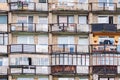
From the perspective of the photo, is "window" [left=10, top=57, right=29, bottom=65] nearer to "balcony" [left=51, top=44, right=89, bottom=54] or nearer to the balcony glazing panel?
"balcony" [left=51, top=44, right=89, bottom=54]

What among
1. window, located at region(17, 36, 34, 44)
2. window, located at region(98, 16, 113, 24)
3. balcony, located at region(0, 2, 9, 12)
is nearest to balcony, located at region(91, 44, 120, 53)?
window, located at region(98, 16, 113, 24)

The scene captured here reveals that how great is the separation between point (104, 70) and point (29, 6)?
10.1 m

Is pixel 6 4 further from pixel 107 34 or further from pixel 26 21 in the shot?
pixel 107 34

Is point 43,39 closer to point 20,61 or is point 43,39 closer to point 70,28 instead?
point 70,28

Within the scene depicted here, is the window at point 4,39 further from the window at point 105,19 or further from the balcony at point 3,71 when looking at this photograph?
the window at point 105,19

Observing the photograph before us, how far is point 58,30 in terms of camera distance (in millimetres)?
59000

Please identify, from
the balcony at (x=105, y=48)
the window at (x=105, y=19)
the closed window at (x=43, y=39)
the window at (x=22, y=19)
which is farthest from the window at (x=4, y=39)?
the window at (x=105, y=19)

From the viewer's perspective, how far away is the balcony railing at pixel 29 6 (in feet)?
194

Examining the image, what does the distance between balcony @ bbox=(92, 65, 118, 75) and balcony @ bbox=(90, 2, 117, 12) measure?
5.99 meters

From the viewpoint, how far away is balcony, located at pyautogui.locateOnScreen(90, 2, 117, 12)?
59.4m

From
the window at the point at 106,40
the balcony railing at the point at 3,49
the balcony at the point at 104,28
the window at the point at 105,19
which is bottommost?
the balcony railing at the point at 3,49

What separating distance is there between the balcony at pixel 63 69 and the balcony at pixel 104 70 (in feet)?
6.99

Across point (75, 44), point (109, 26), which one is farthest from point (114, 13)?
point (75, 44)

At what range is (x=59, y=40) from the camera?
5984cm
